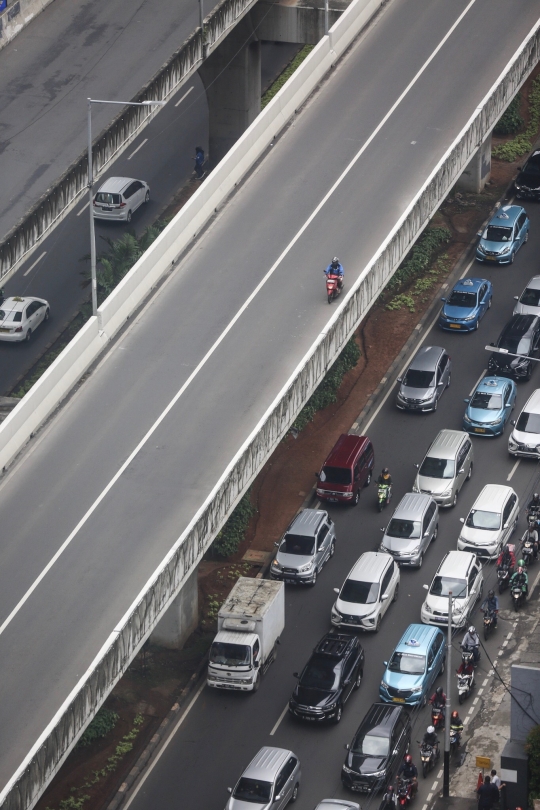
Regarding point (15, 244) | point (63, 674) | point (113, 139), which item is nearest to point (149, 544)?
point (63, 674)

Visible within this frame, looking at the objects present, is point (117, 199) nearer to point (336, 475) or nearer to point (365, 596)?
point (336, 475)

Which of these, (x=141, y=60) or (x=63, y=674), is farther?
(x=141, y=60)

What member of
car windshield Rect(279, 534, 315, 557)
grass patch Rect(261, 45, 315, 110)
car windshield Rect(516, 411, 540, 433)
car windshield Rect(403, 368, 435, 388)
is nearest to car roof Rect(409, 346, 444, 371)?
car windshield Rect(403, 368, 435, 388)

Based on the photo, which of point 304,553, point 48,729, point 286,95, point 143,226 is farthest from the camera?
point 143,226

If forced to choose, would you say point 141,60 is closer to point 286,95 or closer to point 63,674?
point 286,95

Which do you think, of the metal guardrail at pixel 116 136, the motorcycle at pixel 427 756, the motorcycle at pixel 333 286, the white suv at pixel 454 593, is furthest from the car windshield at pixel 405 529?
the metal guardrail at pixel 116 136

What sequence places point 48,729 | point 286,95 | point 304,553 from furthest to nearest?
1. point 286,95
2. point 304,553
3. point 48,729
